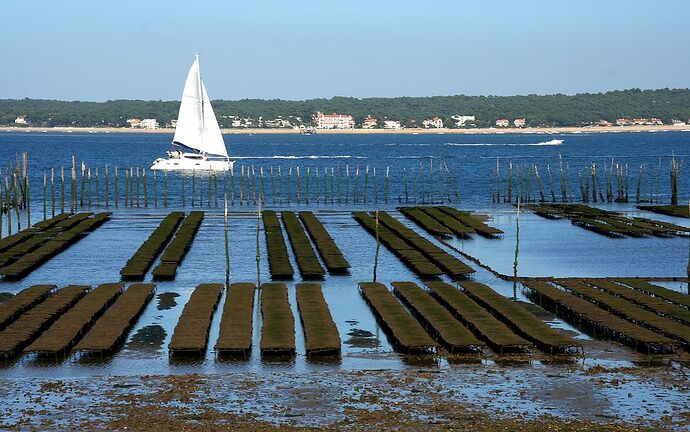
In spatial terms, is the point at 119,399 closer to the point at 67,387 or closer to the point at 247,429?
the point at 67,387

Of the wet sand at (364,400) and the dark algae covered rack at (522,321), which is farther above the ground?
the dark algae covered rack at (522,321)

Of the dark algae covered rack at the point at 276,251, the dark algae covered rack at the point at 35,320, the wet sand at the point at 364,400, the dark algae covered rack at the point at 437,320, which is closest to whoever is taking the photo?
the wet sand at the point at 364,400

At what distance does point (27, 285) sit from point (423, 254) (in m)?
30.0

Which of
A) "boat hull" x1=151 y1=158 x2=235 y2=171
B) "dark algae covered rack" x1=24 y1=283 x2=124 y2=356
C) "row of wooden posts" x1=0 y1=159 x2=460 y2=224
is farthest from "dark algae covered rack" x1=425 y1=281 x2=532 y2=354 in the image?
"boat hull" x1=151 y1=158 x2=235 y2=171

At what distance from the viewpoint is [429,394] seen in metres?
46.8

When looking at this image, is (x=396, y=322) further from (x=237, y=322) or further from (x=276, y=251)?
(x=276, y=251)

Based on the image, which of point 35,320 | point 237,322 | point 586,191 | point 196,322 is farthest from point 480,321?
point 586,191

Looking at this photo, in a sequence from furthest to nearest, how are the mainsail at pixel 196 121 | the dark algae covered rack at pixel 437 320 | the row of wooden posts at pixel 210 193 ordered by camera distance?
the mainsail at pixel 196 121, the row of wooden posts at pixel 210 193, the dark algae covered rack at pixel 437 320

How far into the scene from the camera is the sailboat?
157625 millimetres

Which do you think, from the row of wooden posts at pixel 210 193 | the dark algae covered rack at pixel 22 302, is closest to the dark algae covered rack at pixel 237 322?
the dark algae covered rack at pixel 22 302

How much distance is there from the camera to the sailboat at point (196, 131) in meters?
158

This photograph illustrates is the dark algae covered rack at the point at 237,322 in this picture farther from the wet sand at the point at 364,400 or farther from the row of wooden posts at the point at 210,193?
the row of wooden posts at the point at 210,193

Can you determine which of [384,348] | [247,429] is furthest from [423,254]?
[247,429]

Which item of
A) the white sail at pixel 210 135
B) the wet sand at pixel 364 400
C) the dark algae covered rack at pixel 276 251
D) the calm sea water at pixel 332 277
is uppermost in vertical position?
the white sail at pixel 210 135
